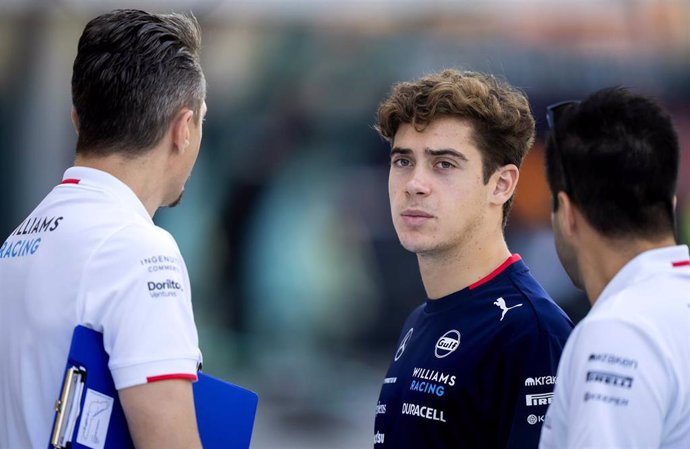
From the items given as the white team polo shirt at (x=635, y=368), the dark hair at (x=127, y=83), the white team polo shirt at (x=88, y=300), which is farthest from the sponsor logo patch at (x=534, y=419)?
the dark hair at (x=127, y=83)

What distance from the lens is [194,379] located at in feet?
5.71

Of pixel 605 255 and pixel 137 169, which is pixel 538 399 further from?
pixel 137 169

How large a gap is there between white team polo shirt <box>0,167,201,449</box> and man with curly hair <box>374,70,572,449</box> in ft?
2.11

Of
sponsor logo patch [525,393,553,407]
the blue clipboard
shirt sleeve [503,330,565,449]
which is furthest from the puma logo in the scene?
the blue clipboard

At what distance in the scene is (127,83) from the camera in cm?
185

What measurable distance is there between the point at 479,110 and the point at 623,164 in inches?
37.8

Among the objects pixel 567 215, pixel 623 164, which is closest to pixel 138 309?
pixel 567 215

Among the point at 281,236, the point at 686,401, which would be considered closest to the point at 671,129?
the point at 686,401

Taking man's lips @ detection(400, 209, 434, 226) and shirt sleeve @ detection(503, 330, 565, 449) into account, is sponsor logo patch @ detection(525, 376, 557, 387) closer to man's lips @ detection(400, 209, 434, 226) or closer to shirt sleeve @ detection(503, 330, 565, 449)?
shirt sleeve @ detection(503, 330, 565, 449)

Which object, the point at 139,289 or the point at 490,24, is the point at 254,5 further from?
the point at 139,289

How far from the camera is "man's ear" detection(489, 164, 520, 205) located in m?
2.47

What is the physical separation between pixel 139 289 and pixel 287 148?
463 cm

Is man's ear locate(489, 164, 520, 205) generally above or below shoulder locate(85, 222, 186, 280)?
above

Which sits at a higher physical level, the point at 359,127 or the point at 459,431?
the point at 359,127
